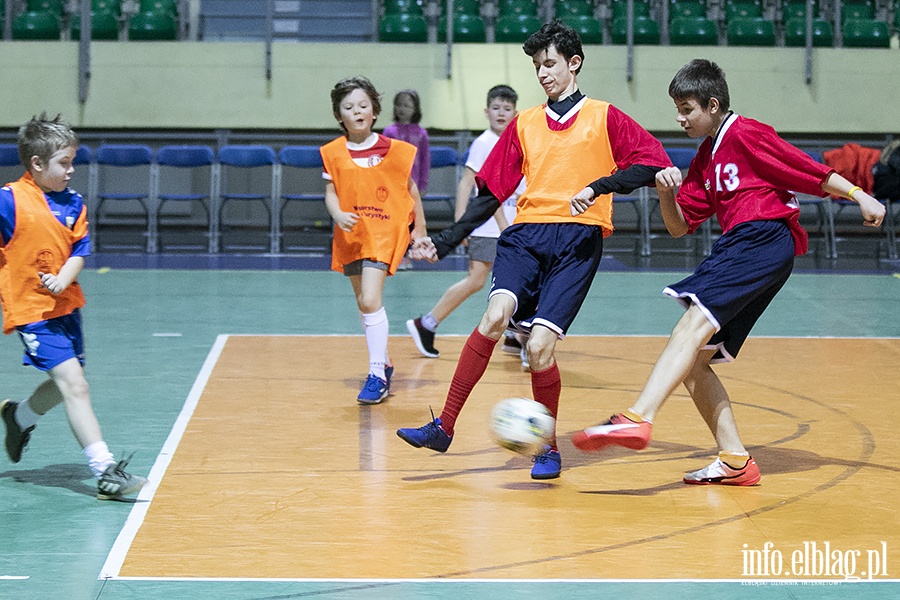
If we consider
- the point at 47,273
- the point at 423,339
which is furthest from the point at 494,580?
the point at 423,339

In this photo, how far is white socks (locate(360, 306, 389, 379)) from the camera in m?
6.79

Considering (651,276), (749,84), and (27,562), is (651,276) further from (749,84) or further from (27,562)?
(27,562)

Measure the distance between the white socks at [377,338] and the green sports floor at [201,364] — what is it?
752 millimetres

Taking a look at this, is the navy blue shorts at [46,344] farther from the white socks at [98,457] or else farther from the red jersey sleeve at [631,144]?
the red jersey sleeve at [631,144]

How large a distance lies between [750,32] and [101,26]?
9942 mm

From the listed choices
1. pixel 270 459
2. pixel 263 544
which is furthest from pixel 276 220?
pixel 263 544

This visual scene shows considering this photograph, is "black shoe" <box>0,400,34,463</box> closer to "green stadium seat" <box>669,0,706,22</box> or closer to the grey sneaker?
the grey sneaker

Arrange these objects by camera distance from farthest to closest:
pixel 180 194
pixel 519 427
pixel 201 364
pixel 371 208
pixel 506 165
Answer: pixel 180 194
pixel 201 364
pixel 371 208
pixel 506 165
pixel 519 427

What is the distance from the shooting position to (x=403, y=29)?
17391 millimetres

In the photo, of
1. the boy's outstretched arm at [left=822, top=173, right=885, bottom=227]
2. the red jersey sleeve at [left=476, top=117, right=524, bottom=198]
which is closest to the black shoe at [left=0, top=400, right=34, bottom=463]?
the red jersey sleeve at [left=476, top=117, right=524, bottom=198]

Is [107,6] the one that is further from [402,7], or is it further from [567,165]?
[567,165]

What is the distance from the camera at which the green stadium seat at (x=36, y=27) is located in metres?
17.1

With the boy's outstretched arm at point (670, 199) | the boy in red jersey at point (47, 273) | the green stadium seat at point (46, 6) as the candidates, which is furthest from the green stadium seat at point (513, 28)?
the boy in red jersey at point (47, 273)

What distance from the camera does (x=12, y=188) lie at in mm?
4812
